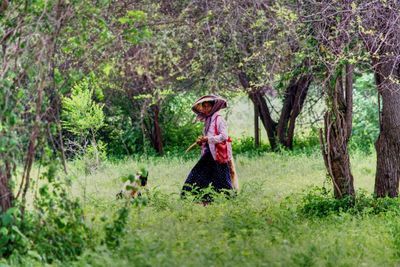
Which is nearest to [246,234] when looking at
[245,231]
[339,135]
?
[245,231]

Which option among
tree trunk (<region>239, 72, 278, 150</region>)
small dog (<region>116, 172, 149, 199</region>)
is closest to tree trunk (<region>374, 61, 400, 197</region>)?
small dog (<region>116, 172, 149, 199</region>)

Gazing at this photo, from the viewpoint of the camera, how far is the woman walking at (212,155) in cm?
1449

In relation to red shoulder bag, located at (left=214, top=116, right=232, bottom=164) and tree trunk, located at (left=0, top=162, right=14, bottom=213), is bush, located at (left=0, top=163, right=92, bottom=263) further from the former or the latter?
red shoulder bag, located at (left=214, top=116, right=232, bottom=164)

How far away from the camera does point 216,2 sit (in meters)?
15.7

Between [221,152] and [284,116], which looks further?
[284,116]

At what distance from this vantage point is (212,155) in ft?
47.7

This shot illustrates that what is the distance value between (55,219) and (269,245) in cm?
196

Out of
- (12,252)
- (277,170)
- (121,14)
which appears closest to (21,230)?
(12,252)

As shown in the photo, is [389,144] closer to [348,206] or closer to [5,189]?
[348,206]

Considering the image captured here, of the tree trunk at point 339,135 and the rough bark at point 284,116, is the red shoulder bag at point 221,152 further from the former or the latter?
the rough bark at point 284,116

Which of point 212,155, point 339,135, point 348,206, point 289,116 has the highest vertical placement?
point 289,116

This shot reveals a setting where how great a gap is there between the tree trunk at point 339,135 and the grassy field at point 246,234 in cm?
70

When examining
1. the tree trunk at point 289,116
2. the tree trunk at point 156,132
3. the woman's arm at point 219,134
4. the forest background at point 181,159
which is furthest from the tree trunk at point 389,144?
the tree trunk at point 156,132

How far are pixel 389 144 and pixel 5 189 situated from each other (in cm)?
596
